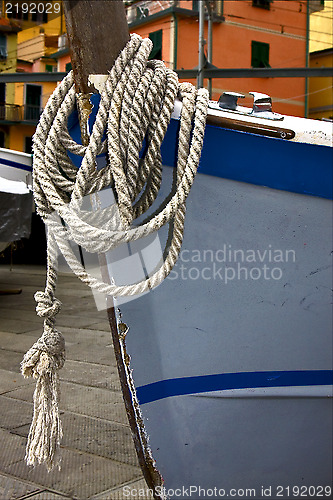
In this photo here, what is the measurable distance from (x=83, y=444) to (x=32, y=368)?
1156 mm

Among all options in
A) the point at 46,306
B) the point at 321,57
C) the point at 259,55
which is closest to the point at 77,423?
the point at 46,306

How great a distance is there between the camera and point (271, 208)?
1.61 meters

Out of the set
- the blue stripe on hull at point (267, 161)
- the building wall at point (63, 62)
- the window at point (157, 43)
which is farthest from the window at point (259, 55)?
the blue stripe on hull at point (267, 161)

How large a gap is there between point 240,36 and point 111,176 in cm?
1838

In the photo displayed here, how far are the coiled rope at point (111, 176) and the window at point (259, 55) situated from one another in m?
18.2

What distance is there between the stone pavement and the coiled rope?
67cm

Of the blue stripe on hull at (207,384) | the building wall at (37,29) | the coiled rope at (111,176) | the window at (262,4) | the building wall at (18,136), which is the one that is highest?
the building wall at (37,29)

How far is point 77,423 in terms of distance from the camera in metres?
2.81

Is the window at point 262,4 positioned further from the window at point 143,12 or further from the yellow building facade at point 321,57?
the window at point 143,12

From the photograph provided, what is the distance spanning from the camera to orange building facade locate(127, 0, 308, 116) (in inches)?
679

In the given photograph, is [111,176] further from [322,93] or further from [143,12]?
[322,93]

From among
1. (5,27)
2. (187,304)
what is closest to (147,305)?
(187,304)

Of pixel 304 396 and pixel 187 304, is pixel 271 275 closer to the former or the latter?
pixel 187 304

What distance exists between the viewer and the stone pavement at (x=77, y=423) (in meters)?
2.18
